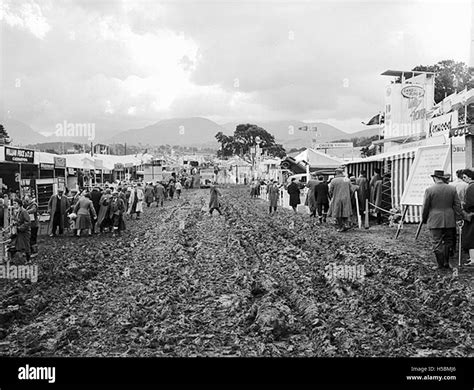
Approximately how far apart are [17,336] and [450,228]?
17.8 feet

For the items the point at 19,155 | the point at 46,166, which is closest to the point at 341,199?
the point at 19,155

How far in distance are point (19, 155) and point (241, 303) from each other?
9177mm

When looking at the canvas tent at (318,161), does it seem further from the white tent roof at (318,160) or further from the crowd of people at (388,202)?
the crowd of people at (388,202)

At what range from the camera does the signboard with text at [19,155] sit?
1147 cm

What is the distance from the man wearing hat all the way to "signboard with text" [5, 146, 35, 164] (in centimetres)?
969

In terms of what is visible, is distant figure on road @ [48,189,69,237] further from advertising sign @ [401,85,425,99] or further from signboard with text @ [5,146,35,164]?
advertising sign @ [401,85,425,99]

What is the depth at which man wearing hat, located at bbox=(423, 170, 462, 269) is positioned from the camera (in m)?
Result: 6.33

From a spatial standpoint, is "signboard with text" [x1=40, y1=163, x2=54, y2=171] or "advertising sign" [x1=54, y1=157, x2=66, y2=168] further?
"advertising sign" [x1=54, y1=157, x2=66, y2=168]

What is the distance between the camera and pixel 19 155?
12.2 metres

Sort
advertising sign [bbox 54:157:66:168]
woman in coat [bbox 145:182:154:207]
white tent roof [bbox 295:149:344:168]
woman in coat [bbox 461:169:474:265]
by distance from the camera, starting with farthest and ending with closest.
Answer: woman in coat [bbox 145:182:154:207] → white tent roof [bbox 295:149:344:168] → advertising sign [bbox 54:157:66:168] → woman in coat [bbox 461:169:474:265]

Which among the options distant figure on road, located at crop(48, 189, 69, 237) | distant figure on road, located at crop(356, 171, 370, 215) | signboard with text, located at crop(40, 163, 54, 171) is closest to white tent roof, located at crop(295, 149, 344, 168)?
distant figure on road, located at crop(356, 171, 370, 215)

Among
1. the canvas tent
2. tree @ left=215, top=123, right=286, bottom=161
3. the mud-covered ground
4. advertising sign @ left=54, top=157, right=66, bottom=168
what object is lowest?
the mud-covered ground
